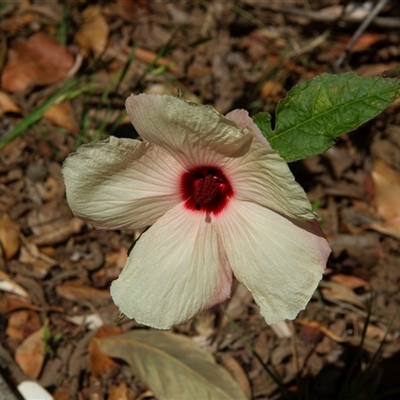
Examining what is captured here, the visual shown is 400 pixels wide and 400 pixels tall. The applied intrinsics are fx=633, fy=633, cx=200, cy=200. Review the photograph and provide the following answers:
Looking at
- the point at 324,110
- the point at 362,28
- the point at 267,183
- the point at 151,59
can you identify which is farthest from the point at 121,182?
the point at 362,28

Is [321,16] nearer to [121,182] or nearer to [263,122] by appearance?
[263,122]

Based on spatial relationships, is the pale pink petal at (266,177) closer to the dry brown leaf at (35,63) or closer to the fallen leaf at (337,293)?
the fallen leaf at (337,293)

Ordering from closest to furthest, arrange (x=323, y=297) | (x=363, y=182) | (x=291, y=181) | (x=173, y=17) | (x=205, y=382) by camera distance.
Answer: (x=291, y=181) → (x=205, y=382) → (x=323, y=297) → (x=363, y=182) → (x=173, y=17)

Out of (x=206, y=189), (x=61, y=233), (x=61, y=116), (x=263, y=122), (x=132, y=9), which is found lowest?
(x=61, y=233)

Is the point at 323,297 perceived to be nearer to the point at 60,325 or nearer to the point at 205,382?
the point at 205,382

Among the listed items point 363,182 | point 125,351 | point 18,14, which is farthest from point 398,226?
point 18,14

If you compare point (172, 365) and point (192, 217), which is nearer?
point (192, 217)

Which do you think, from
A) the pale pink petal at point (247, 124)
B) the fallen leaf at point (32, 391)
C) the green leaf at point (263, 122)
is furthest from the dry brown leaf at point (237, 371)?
the pale pink petal at point (247, 124)
